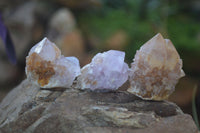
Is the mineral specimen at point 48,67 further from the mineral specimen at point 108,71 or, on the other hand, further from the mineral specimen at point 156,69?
→ the mineral specimen at point 156,69

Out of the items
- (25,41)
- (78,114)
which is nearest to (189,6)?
(25,41)

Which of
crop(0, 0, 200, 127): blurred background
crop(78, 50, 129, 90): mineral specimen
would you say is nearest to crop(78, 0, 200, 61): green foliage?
crop(0, 0, 200, 127): blurred background

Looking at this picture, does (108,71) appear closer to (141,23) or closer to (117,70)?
(117,70)

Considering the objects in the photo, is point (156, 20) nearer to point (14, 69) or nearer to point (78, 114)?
point (14, 69)

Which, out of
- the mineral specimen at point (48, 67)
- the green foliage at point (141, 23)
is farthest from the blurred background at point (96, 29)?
the mineral specimen at point (48, 67)

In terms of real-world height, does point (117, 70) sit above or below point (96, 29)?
above

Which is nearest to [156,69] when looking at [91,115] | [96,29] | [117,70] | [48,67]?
[117,70]
